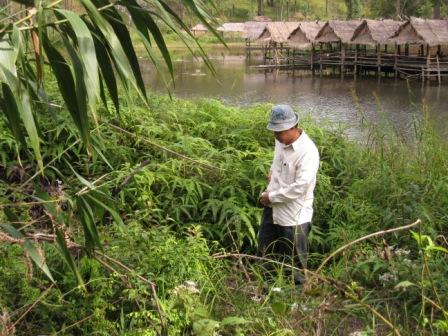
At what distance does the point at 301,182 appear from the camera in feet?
12.2

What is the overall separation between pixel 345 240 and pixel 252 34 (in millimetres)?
28580

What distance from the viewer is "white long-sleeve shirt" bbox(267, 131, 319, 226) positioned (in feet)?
12.2

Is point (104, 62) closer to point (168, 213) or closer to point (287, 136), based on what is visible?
point (287, 136)

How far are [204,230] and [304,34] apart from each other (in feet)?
82.6

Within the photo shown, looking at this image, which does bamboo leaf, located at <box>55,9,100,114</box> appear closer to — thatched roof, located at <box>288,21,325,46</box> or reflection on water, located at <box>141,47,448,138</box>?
reflection on water, located at <box>141,47,448,138</box>

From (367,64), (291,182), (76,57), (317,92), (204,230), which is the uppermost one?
(76,57)

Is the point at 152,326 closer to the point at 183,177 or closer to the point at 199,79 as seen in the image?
the point at 183,177

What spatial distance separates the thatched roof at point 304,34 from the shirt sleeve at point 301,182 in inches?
985

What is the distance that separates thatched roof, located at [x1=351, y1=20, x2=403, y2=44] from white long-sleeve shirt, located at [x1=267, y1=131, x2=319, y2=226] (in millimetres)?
22283

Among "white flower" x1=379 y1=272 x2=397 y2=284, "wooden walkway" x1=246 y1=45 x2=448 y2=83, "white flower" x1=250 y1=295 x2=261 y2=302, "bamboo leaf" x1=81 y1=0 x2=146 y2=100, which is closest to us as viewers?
"bamboo leaf" x1=81 y1=0 x2=146 y2=100

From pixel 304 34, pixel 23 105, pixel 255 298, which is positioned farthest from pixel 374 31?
pixel 23 105

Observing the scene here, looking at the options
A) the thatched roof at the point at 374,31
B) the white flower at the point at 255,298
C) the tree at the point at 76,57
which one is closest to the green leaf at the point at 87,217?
the tree at the point at 76,57

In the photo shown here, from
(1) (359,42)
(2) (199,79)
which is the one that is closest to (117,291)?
(2) (199,79)

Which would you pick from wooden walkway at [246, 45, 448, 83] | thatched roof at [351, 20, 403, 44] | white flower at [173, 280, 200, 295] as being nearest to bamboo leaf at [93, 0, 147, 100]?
white flower at [173, 280, 200, 295]
